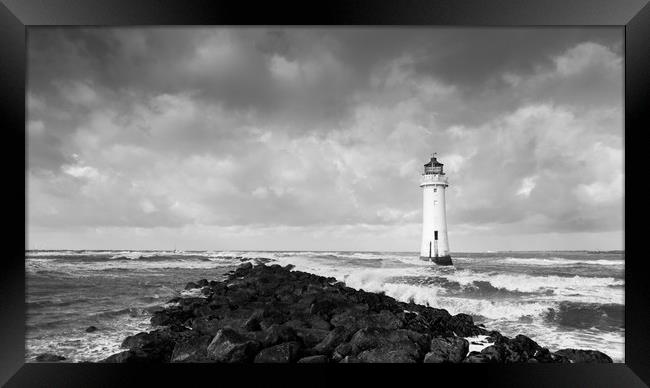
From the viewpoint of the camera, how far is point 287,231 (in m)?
7.58

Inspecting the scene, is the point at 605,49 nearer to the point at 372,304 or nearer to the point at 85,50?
the point at 372,304

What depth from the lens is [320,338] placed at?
141 inches

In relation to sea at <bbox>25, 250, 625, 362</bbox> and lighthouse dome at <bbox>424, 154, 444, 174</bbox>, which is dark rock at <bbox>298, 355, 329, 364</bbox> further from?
lighthouse dome at <bbox>424, 154, 444, 174</bbox>

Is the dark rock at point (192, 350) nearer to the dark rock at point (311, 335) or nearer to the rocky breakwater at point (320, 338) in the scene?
the rocky breakwater at point (320, 338)

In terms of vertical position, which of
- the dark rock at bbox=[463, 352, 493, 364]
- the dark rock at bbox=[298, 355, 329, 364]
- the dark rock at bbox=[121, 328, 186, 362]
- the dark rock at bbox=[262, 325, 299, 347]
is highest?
the dark rock at bbox=[262, 325, 299, 347]

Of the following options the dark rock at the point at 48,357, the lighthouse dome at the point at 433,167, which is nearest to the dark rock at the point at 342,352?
the dark rock at the point at 48,357

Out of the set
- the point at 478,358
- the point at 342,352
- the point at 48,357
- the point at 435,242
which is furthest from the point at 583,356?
the point at 48,357

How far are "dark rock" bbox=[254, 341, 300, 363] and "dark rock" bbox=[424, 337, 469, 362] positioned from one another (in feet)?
3.50

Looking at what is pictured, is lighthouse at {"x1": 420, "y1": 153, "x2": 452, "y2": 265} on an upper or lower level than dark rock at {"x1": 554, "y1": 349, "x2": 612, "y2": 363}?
upper

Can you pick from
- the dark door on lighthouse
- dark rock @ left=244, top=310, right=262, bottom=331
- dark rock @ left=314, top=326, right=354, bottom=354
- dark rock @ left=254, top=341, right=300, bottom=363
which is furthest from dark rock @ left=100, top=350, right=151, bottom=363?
the dark door on lighthouse

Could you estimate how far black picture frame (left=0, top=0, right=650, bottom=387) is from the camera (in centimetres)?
263

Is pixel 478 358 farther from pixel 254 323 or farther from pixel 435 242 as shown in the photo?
pixel 435 242

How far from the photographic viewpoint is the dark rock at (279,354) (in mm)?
3156

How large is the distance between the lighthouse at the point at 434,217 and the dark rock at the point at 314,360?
518 cm
